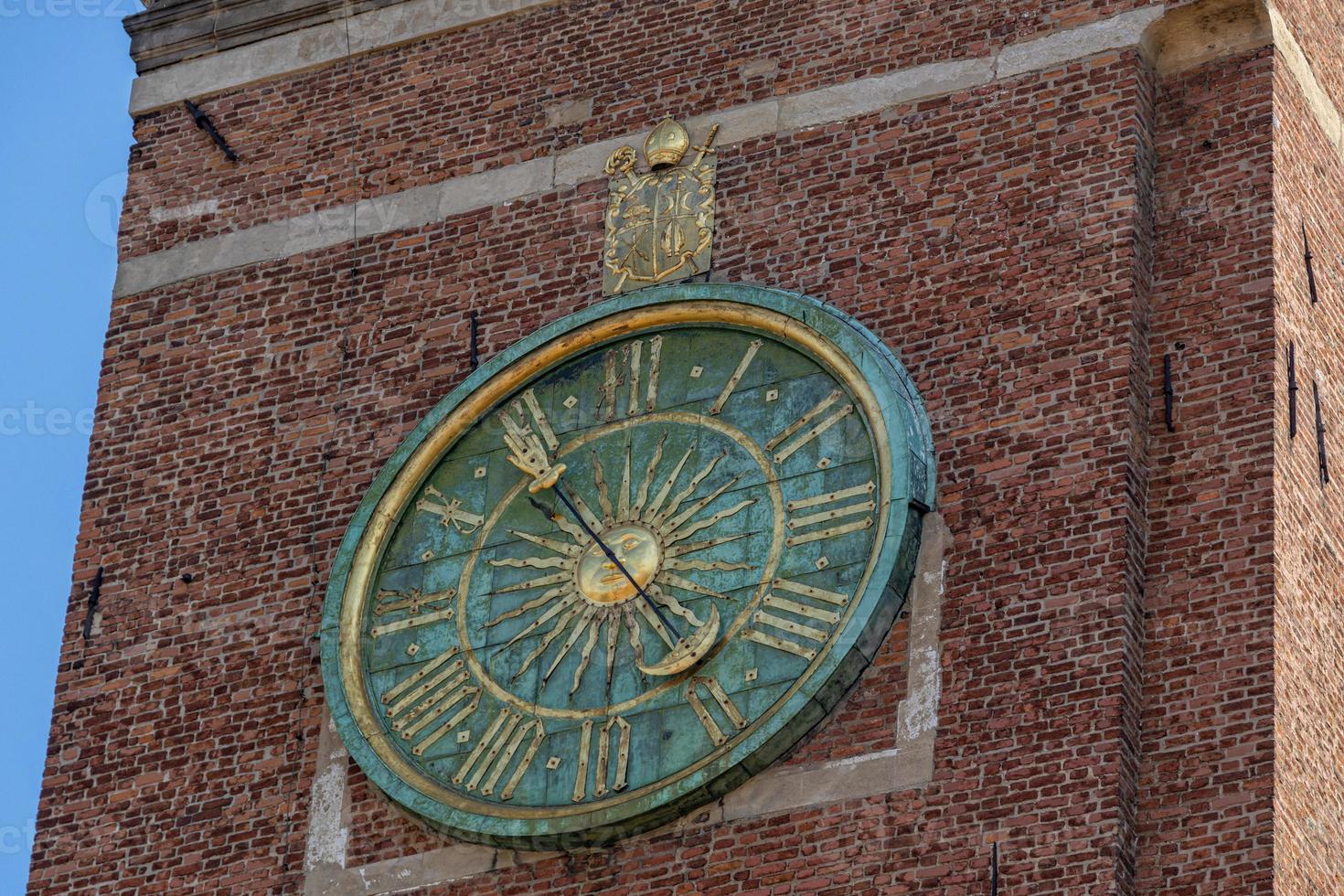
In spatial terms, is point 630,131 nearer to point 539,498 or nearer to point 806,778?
point 539,498

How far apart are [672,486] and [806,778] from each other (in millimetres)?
2086

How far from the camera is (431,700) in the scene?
877 inches

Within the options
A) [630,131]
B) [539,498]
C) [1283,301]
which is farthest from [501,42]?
[1283,301]

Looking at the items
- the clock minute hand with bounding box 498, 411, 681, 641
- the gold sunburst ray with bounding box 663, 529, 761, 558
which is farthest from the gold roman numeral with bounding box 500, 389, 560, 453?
the gold sunburst ray with bounding box 663, 529, 761, 558

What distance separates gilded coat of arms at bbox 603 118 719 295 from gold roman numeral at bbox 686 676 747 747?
2683 millimetres

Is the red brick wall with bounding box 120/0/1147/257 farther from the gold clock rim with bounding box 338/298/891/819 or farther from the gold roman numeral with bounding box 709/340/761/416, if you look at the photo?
the gold roman numeral with bounding box 709/340/761/416

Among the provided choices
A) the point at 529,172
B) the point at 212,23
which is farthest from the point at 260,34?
the point at 529,172

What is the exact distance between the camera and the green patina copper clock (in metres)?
21.4

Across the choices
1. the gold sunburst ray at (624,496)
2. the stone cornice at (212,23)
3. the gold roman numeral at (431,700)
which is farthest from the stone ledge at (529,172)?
the gold roman numeral at (431,700)

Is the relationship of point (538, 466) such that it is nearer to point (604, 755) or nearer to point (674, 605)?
point (674, 605)

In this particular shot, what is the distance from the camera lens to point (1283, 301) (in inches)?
→ 869

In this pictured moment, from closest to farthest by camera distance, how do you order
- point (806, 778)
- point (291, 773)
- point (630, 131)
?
point (806, 778), point (291, 773), point (630, 131)

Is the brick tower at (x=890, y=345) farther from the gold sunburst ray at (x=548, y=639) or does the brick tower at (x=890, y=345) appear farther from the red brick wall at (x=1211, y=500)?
the gold sunburst ray at (x=548, y=639)

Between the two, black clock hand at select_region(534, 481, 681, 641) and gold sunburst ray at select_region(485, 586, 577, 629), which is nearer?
black clock hand at select_region(534, 481, 681, 641)
